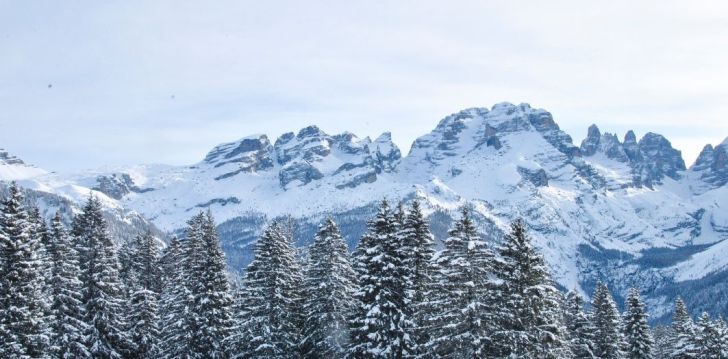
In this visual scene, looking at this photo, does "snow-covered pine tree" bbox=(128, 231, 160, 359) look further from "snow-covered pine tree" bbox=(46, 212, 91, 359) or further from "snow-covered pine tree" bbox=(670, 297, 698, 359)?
"snow-covered pine tree" bbox=(670, 297, 698, 359)

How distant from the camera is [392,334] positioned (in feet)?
139

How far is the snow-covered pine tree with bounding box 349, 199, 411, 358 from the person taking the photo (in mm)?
42031

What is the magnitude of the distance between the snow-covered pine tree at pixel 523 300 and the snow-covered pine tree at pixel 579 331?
19.7 meters

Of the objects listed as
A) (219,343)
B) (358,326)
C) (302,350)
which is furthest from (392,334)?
(219,343)

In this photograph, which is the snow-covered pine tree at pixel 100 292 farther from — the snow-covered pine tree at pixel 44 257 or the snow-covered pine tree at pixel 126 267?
the snow-covered pine tree at pixel 126 267

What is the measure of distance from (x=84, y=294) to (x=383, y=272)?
26.1m

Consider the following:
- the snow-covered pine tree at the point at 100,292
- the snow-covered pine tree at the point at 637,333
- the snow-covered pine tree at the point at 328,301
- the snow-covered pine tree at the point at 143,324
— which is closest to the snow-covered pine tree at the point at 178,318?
the snow-covered pine tree at the point at 143,324

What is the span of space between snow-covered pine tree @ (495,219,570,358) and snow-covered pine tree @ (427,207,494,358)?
2.82 feet

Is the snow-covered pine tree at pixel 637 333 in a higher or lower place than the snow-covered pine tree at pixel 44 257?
lower

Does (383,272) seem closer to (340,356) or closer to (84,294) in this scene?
(340,356)

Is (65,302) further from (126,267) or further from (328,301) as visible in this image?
(126,267)

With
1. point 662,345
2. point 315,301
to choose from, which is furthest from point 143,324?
point 662,345

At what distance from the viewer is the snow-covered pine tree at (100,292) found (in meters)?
54.0

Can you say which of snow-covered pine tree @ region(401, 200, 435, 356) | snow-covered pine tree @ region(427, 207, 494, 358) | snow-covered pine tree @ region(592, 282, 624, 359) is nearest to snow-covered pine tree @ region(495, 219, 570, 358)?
snow-covered pine tree @ region(427, 207, 494, 358)
